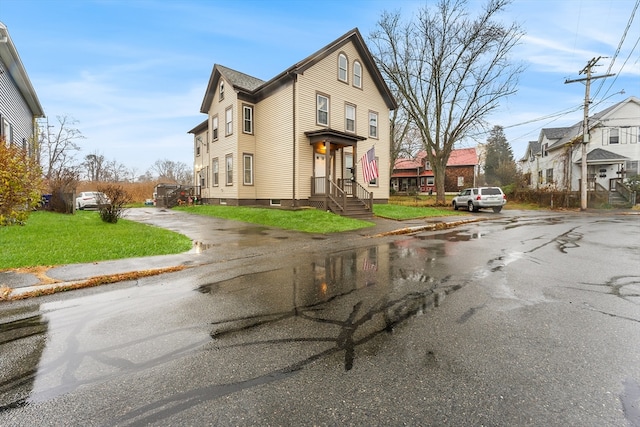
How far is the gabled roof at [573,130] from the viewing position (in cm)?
3219

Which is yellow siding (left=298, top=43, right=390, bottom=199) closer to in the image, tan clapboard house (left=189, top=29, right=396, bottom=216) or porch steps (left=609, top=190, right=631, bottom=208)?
tan clapboard house (left=189, top=29, right=396, bottom=216)

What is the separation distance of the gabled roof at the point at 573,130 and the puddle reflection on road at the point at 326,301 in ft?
114

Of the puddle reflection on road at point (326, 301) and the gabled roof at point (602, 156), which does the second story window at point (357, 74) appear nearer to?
the puddle reflection on road at point (326, 301)

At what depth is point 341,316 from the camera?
12.0 feet

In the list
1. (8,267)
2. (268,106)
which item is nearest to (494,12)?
(268,106)

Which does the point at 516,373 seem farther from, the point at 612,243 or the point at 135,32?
the point at 135,32

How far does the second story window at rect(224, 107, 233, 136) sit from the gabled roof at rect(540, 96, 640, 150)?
107 ft

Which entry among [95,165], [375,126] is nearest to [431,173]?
[375,126]

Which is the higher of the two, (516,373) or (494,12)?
(494,12)

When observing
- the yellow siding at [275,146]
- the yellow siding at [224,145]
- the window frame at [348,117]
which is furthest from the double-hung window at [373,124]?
the yellow siding at [224,145]

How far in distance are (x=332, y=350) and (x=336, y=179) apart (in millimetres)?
17259

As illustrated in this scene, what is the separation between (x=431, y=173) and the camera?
2056 inches

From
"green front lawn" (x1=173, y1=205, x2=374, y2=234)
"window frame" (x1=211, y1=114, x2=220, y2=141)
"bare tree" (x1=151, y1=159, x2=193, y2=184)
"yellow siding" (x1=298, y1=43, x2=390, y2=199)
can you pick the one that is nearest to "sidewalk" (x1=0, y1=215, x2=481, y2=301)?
"green front lawn" (x1=173, y1=205, x2=374, y2=234)

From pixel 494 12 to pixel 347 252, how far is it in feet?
87.8
